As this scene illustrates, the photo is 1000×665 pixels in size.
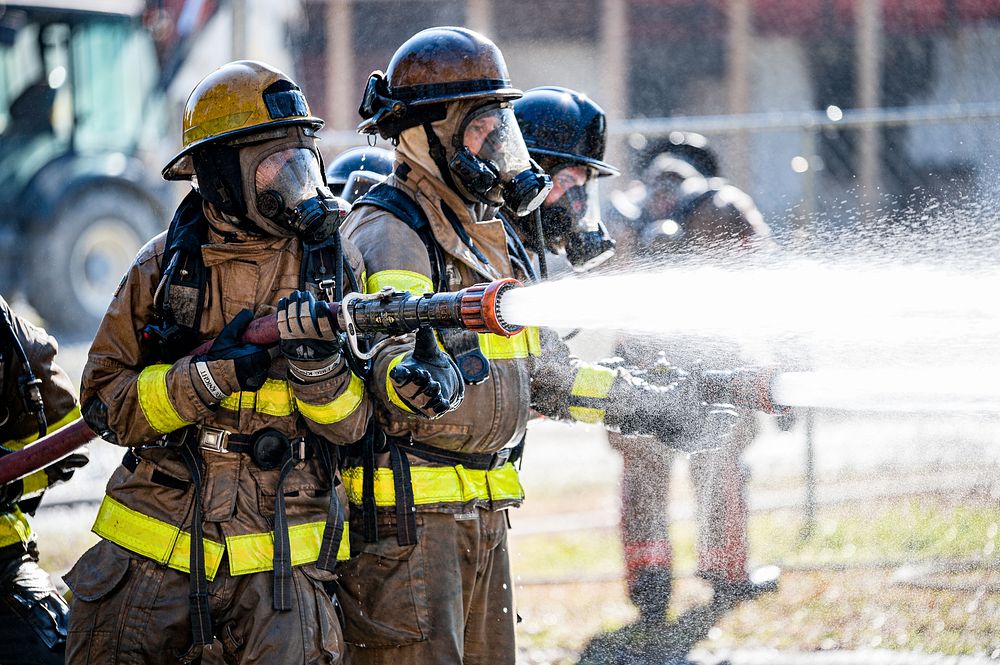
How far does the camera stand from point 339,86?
45.9 ft

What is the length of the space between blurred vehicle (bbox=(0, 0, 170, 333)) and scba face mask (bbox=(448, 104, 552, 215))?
27.9 feet

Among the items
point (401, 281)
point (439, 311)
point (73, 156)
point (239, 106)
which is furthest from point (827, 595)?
point (73, 156)

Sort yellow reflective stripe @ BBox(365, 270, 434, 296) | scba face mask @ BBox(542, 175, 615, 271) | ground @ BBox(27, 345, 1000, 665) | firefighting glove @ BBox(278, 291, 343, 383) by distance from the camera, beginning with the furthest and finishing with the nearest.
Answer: ground @ BBox(27, 345, 1000, 665), scba face mask @ BBox(542, 175, 615, 271), yellow reflective stripe @ BBox(365, 270, 434, 296), firefighting glove @ BBox(278, 291, 343, 383)

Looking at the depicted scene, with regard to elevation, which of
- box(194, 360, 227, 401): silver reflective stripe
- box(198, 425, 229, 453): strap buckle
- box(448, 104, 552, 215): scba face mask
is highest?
box(448, 104, 552, 215): scba face mask

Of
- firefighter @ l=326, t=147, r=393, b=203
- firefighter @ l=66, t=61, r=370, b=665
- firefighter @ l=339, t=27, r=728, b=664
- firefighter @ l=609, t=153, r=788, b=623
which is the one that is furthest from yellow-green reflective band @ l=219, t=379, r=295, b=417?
firefighter @ l=609, t=153, r=788, b=623

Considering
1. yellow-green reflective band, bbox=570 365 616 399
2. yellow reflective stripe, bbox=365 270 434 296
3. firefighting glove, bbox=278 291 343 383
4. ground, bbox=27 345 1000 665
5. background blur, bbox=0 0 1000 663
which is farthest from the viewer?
background blur, bbox=0 0 1000 663

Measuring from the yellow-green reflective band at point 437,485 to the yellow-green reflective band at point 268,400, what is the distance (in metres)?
0.37

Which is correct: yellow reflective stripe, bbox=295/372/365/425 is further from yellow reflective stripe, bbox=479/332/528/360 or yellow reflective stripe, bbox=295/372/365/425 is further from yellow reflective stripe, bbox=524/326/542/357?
yellow reflective stripe, bbox=524/326/542/357

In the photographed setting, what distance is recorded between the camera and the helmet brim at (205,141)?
3.35m

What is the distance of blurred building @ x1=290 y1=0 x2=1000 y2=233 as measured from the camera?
36.5 feet

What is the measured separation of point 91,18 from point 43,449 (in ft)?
31.5

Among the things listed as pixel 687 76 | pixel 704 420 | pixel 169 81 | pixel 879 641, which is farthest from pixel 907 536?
pixel 687 76

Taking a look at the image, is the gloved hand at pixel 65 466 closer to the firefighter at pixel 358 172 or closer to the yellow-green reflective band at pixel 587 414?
the firefighter at pixel 358 172

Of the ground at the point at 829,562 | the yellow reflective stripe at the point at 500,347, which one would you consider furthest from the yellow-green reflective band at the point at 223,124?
the ground at the point at 829,562
